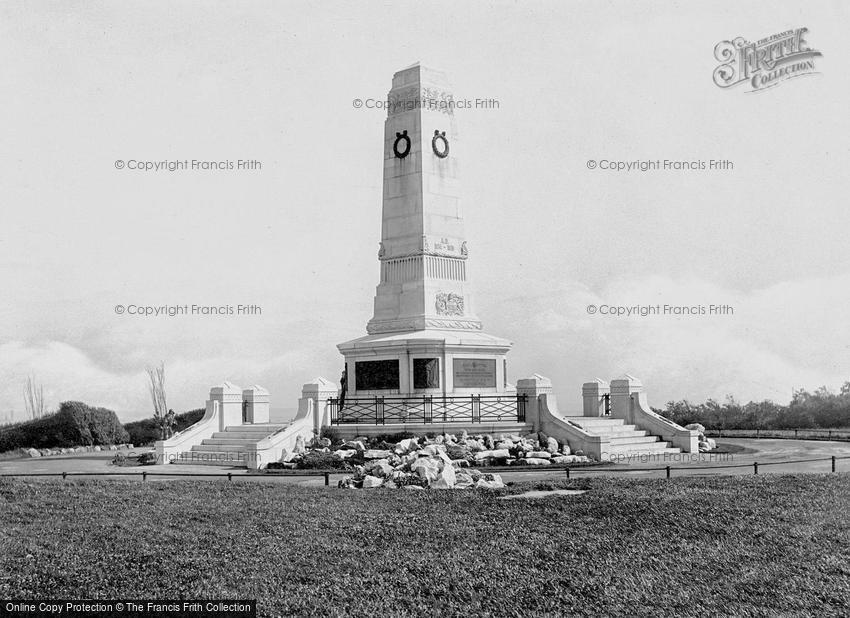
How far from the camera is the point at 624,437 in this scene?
97.5 feet

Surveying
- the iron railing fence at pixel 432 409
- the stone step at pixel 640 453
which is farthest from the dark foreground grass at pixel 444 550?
the iron railing fence at pixel 432 409

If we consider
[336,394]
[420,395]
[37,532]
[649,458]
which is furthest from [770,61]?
[37,532]

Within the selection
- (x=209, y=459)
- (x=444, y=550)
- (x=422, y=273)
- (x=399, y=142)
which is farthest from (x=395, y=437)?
(x=444, y=550)

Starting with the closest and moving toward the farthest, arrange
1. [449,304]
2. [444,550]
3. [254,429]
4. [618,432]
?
[444,550], [618,432], [254,429], [449,304]

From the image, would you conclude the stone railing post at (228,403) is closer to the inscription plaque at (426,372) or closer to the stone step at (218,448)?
the stone step at (218,448)

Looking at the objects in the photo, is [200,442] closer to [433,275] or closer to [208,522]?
[433,275]

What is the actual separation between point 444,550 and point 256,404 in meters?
22.5

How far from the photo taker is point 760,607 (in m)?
9.72

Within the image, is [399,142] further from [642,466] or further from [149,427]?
[149,427]

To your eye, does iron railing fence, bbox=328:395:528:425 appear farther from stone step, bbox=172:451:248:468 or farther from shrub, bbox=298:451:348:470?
shrub, bbox=298:451:348:470

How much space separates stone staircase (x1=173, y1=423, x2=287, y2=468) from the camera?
27.4 meters

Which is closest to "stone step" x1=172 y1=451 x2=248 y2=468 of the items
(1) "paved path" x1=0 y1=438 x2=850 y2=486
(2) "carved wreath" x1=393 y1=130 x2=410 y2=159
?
(1) "paved path" x1=0 y1=438 x2=850 y2=486

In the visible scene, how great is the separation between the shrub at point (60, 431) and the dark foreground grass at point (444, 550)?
22076 mm

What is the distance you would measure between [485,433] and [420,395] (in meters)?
3.07
